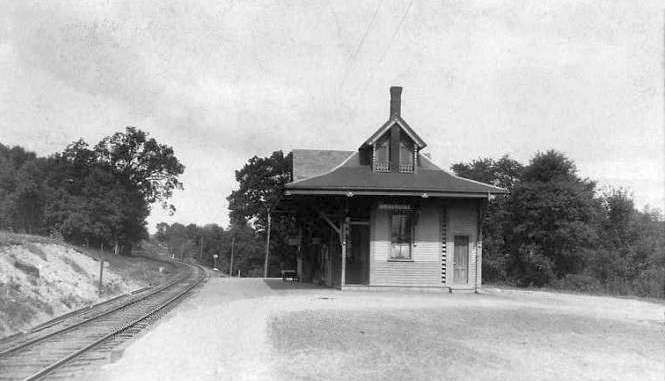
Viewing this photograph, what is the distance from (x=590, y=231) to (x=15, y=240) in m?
37.3

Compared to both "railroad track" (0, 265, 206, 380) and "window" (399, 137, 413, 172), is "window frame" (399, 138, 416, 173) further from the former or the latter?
"railroad track" (0, 265, 206, 380)

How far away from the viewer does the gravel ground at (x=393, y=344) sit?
8.64 m

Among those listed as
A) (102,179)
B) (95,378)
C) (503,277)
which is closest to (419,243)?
(95,378)

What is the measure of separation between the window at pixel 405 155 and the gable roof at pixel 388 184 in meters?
0.32

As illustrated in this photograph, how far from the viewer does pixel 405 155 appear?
23.9 meters

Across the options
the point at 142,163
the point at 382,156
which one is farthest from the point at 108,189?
the point at 382,156

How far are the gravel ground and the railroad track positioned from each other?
0.76 m

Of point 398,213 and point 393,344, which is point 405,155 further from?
point 393,344

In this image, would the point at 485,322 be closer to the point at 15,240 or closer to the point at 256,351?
the point at 256,351

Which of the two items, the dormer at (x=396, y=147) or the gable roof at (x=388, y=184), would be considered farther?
the dormer at (x=396, y=147)

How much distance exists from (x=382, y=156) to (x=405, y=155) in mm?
934

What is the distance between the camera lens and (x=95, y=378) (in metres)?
8.66

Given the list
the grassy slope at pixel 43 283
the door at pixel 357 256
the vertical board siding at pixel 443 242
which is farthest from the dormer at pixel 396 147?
the grassy slope at pixel 43 283

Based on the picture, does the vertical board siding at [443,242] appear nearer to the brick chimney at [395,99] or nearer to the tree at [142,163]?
the brick chimney at [395,99]
